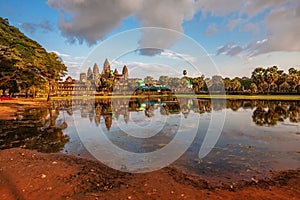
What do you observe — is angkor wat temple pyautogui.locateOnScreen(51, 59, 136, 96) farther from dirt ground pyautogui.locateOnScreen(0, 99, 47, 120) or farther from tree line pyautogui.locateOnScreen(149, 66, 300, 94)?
dirt ground pyautogui.locateOnScreen(0, 99, 47, 120)

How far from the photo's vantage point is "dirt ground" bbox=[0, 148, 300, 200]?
5.46 metres

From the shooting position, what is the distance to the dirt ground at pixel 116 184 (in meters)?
5.46

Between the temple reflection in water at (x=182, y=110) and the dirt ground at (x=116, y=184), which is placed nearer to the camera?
the dirt ground at (x=116, y=184)

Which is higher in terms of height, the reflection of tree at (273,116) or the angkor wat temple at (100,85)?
the angkor wat temple at (100,85)

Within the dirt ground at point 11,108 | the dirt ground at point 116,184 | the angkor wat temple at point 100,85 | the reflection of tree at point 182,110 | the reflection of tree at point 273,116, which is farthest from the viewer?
the angkor wat temple at point 100,85

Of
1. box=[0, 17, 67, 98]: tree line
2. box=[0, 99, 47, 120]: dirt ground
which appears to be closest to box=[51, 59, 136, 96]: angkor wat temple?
box=[0, 99, 47, 120]: dirt ground

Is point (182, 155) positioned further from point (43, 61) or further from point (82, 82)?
point (82, 82)

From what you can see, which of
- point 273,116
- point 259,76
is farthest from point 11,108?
point 259,76

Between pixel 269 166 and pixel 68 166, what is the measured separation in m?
7.97

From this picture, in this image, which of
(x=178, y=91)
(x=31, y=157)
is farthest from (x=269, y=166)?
(x=178, y=91)

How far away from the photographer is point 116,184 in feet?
20.3

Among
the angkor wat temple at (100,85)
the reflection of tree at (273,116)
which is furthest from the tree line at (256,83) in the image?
the reflection of tree at (273,116)

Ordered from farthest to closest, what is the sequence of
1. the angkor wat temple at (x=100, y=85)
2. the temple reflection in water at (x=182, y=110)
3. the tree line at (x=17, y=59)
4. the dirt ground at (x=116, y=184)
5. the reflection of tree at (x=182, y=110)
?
the angkor wat temple at (x=100, y=85), the tree line at (x=17, y=59), the reflection of tree at (x=182, y=110), the temple reflection in water at (x=182, y=110), the dirt ground at (x=116, y=184)

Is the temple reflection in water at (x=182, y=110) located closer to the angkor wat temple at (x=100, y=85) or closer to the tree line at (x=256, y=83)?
the tree line at (x=256, y=83)
